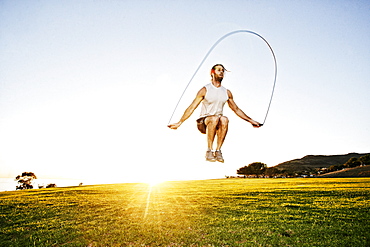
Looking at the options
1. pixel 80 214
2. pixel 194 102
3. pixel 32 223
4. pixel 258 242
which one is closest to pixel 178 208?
pixel 80 214

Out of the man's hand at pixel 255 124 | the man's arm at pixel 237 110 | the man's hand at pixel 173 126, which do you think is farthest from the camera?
the man's arm at pixel 237 110

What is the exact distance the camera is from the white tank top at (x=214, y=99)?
6102 millimetres

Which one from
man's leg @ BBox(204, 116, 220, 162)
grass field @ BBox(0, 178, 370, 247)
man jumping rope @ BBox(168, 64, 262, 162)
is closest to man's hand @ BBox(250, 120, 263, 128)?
man jumping rope @ BBox(168, 64, 262, 162)

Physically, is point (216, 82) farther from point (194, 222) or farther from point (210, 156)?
point (194, 222)

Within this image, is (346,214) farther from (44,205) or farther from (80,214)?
(44,205)

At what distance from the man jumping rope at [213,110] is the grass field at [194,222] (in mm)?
9299

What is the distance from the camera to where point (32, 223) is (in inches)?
714

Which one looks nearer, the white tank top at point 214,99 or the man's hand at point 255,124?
the white tank top at point 214,99

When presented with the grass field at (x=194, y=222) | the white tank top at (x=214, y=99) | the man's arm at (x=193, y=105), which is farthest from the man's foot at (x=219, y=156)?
the grass field at (x=194, y=222)

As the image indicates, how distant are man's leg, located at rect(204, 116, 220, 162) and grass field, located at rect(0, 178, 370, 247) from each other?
9251 millimetres

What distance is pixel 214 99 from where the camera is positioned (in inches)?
240

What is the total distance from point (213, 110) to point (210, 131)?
0.48 m

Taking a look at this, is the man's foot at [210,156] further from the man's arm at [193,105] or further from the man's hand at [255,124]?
the man's hand at [255,124]

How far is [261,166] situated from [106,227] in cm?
6094
